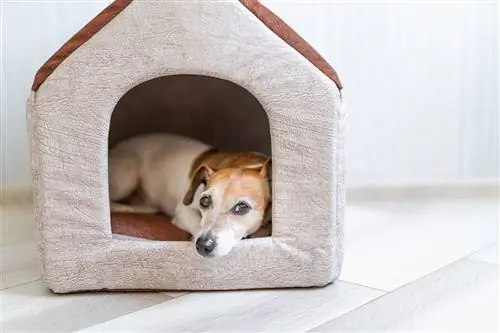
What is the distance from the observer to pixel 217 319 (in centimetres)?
149

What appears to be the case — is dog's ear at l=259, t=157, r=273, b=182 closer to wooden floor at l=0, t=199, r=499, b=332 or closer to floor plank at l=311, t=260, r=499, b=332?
wooden floor at l=0, t=199, r=499, b=332

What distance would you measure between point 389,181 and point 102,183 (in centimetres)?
124

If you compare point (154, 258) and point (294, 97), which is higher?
point (294, 97)

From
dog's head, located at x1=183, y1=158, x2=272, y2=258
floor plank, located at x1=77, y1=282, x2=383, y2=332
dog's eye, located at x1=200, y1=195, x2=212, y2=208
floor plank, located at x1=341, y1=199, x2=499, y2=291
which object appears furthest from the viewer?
floor plank, located at x1=341, y1=199, x2=499, y2=291

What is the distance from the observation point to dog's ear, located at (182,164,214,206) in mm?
1792

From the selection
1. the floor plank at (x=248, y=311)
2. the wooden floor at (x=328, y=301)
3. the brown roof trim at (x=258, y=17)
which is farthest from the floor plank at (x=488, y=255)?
the brown roof trim at (x=258, y=17)

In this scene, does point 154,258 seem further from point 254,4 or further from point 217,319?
point 254,4

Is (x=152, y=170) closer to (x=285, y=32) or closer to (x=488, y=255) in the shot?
(x=285, y=32)

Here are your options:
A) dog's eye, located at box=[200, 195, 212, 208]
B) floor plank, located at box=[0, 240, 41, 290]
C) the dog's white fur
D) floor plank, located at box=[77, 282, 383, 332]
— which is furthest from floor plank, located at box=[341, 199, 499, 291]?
floor plank, located at box=[0, 240, 41, 290]

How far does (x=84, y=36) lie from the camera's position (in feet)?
5.07

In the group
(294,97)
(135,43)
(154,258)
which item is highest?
(135,43)

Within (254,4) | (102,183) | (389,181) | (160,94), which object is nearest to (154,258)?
(102,183)

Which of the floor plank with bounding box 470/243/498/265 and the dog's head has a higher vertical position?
the dog's head

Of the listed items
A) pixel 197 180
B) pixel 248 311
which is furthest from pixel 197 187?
pixel 248 311
